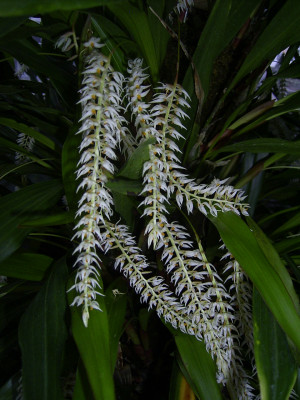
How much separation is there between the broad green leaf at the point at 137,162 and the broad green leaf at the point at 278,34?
1.12 feet

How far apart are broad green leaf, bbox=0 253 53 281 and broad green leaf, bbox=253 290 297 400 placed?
0.43 metres

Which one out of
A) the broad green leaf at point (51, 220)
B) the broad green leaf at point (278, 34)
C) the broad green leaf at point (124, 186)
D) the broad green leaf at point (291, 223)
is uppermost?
the broad green leaf at point (278, 34)

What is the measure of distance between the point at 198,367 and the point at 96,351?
22cm

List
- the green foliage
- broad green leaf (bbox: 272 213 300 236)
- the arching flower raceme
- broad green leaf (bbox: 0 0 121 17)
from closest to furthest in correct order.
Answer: broad green leaf (bbox: 0 0 121 17) → the arching flower raceme → the green foliage → broad green leaf (bbox: 272 213 300 236)

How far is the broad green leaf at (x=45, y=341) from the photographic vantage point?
552 mm

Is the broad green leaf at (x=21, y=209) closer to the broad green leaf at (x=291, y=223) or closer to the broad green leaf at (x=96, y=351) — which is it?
the broad green leaf at (x=96, y=351)

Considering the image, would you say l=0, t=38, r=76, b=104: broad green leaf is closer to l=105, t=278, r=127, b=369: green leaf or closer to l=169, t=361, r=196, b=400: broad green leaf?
l=105, t=278, r=127, b=369: green leaf

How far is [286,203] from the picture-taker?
1144 mm

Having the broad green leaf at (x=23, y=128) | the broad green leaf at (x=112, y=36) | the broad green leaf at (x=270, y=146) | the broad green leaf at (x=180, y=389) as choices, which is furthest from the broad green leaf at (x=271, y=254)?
the broad green leaf at (x=23, y=128)

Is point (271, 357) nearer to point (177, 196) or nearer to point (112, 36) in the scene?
point (177, 196)

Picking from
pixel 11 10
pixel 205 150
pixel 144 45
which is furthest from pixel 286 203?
pixel 11 10

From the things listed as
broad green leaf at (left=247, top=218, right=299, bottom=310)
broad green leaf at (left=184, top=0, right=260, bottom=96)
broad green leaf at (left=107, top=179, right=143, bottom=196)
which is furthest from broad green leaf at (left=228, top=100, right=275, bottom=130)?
broad green leaf at (left=107, top=179, right=143, bottom=196)

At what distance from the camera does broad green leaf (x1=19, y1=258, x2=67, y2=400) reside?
21.7 inches

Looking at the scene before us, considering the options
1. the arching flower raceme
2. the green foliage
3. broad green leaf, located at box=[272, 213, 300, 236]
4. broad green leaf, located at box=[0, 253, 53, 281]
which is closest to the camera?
the arching flower raceme
